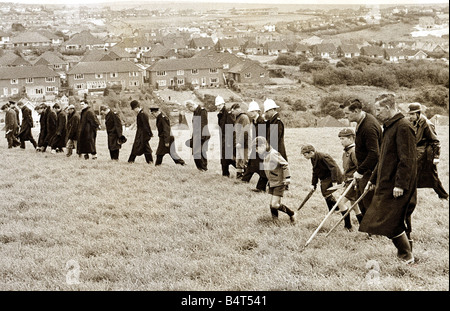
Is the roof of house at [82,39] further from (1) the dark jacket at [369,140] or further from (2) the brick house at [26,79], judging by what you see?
(1) the dark jacket at [369,140]

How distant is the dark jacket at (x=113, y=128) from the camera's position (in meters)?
8.08

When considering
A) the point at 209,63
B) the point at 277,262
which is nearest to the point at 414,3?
the point at 209,63

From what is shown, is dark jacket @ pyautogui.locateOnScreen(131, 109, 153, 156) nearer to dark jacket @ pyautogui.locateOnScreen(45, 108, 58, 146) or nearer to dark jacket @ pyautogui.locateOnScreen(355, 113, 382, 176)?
dark jacket @ pyautogui.locateOnScreen(45, 108, 58, 146)

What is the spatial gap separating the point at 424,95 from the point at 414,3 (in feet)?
5.12

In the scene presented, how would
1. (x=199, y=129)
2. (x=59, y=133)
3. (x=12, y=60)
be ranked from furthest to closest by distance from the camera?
(x=59, y=133)
(x=199, y=129)
(x=12, y=60)

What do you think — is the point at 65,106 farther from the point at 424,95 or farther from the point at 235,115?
the point at 424,95

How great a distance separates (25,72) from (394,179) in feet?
14.5

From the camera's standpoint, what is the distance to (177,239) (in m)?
4.94

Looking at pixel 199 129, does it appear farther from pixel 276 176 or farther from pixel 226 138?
pixel 276 176

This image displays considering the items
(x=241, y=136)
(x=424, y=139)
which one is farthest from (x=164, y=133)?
(x=424, y=139)

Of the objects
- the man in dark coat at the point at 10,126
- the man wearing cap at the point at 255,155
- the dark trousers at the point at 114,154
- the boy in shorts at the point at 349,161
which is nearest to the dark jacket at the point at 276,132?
the man wearing cap at the point at 255,155

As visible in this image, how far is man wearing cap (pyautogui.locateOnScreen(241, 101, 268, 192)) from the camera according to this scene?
256 inches

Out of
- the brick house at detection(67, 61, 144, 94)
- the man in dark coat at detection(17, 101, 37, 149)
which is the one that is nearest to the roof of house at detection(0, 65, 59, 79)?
the brick house at detection(67, 61, 144, 94)

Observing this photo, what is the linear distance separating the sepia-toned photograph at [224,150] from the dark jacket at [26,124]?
0.18ft
